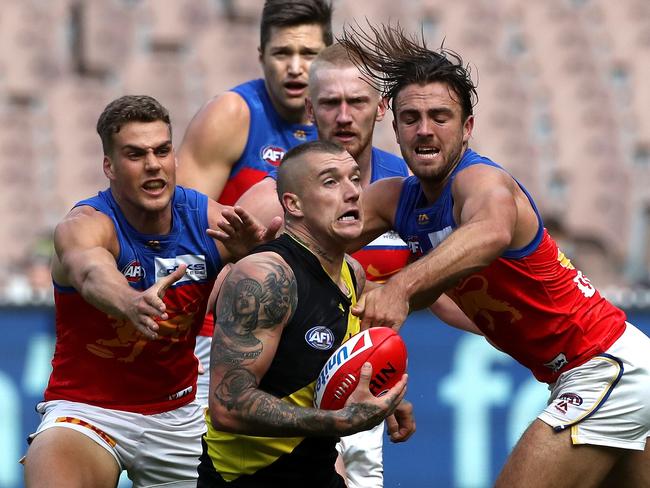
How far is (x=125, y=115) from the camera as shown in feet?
19.3

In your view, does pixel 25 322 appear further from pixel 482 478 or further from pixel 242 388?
pixel 242 388

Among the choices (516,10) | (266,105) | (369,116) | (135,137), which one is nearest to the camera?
(135,137)

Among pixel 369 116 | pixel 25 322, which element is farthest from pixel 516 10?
pixel 369 116

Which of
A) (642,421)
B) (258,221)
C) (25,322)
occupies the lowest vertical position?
(25,322)

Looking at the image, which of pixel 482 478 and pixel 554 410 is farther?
pixel 482 478

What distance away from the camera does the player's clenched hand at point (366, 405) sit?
4699 mm

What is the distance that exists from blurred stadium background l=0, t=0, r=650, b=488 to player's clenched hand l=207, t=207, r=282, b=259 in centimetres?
890

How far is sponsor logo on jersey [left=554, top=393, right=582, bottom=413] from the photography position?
5617mm

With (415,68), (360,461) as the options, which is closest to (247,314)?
(415,68)

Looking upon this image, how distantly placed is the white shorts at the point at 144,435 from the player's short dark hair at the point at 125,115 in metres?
1.32

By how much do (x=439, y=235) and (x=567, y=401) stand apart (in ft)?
3.22

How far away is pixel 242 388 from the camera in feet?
15.6

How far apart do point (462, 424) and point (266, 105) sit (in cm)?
370

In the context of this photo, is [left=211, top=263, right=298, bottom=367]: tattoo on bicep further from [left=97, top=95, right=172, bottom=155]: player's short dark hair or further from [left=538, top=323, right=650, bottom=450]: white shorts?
[left=538, top=323, right=650, bottom=450]: white shorts
